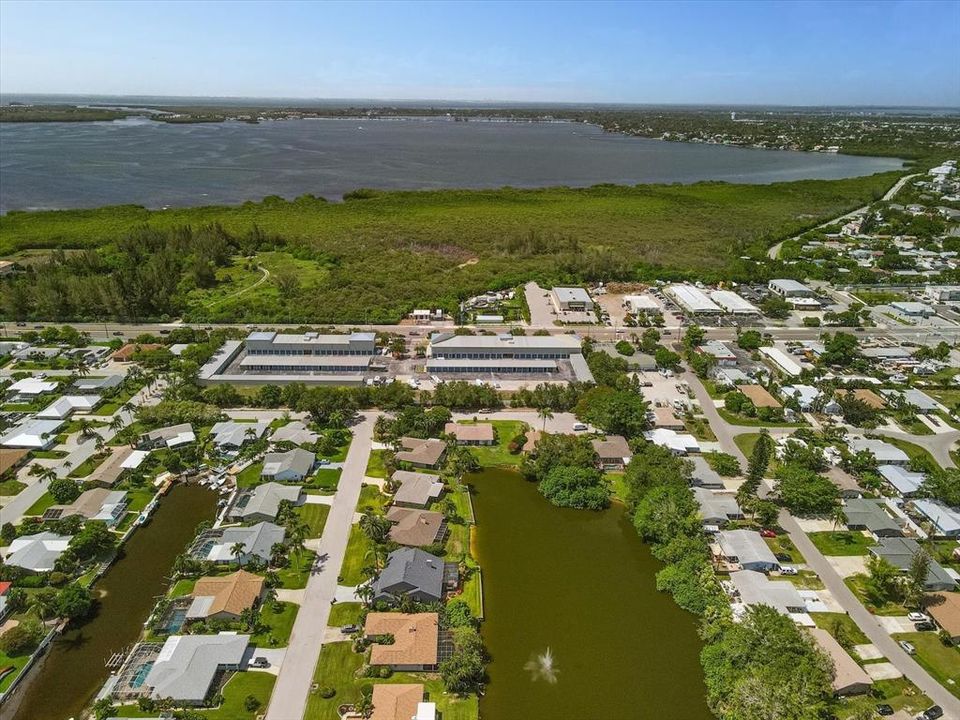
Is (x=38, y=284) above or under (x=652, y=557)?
above

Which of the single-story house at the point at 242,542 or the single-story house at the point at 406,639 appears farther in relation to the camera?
the single-story house at the point at 242,542

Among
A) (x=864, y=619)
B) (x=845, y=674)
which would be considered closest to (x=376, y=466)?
(x=845, y=674)

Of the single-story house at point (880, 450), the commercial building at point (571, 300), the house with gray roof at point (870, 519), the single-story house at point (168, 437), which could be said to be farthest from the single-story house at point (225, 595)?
the commercial building at point (571, 300)

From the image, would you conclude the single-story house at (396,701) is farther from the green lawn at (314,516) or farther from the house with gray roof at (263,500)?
the house with gray roof at (263,500)

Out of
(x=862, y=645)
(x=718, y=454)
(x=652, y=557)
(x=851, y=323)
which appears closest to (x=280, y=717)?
(x=652, y=557)

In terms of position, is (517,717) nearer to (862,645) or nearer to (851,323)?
(862,645)

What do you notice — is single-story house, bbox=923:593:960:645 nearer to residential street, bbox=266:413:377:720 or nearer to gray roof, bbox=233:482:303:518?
residential street, bbox=266:413:377:720
